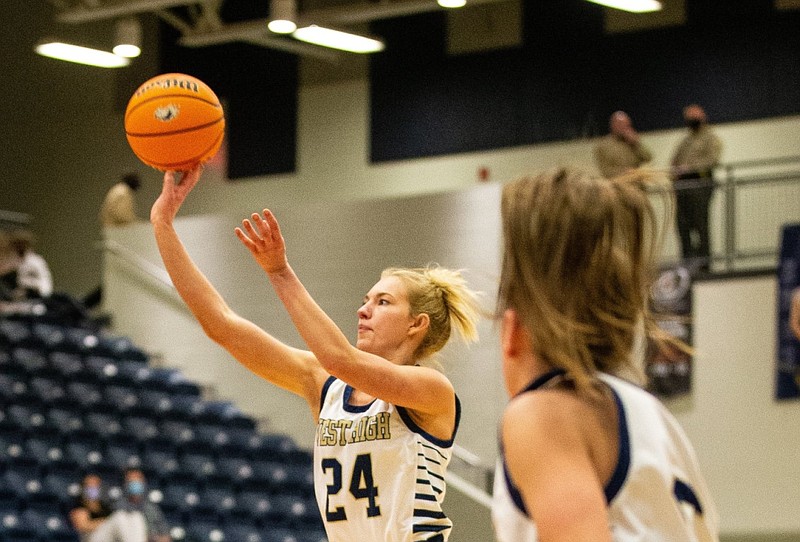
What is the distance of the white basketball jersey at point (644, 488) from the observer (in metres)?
1.84

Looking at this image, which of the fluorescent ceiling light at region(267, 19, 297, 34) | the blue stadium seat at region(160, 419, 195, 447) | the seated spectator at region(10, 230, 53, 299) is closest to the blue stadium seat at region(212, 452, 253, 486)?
the blue stadium seat at region(160, 419, 195, 447)

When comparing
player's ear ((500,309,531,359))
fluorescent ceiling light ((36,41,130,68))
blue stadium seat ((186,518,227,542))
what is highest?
fluorescent ceiling light ((36,41,130,68))

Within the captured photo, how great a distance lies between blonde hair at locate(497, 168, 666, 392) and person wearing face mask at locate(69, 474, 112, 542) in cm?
864

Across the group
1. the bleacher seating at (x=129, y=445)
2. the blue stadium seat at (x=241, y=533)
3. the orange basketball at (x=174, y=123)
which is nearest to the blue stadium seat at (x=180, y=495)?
the bleacher seating at (x=129, y=445)

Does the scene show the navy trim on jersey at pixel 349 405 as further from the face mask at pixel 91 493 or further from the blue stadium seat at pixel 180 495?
the blue stadium seat at pixel 180 495

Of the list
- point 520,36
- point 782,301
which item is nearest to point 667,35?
point 520,36

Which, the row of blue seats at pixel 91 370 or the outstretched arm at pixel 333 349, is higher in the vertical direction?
the outstretched arm at pixel 333 349

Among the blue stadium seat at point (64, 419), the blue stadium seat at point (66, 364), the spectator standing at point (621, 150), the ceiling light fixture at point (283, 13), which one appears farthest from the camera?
the spectator standing at point (621, 150)

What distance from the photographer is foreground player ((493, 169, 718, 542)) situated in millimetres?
1812

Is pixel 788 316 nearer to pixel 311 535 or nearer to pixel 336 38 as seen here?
pixel 311 535

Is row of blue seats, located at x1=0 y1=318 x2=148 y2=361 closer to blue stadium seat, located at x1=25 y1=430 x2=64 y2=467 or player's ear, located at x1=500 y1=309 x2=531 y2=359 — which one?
blue stadium seat, located at x1=25 y1=430 x2=64 y2=467

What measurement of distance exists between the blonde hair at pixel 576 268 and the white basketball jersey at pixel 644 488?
0.17 ft

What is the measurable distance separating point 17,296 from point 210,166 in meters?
4.67

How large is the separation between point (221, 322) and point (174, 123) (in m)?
0.67
